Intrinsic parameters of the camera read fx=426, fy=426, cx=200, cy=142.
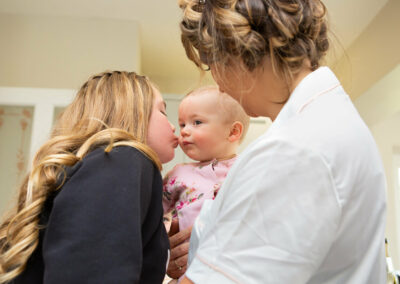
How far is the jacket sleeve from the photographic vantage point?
0.73 meters

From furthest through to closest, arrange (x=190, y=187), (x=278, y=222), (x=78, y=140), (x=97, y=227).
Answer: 1. (x=190, y=187)
2. (x=78, y=140)
3. (x=97, y=227)
4. (x=278, y=222)

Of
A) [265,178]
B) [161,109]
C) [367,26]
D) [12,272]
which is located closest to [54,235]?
[12,272]

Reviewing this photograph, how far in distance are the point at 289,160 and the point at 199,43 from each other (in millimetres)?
352

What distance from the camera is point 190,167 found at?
1.55m

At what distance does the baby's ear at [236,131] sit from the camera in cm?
158

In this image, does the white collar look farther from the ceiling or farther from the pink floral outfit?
the ceiling

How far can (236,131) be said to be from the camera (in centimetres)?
159

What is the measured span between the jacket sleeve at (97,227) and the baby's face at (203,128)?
2.26 feet

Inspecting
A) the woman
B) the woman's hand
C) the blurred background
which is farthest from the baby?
the blurred background

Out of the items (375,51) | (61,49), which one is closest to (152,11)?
(61,49)

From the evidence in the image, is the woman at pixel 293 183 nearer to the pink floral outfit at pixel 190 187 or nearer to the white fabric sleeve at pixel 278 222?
the white fabric sleeve at pixel 278 222

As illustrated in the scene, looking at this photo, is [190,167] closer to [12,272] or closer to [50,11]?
[12,272]

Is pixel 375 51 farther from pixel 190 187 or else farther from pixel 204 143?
pixel 190 187

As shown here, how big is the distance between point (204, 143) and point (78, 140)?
24.3 inches
